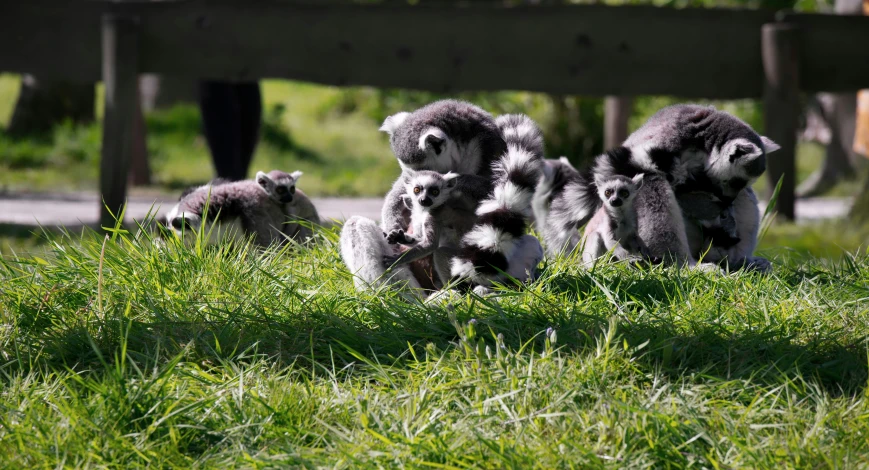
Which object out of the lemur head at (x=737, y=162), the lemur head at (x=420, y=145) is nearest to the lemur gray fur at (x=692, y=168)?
the lemur head at (x=737, y=162)

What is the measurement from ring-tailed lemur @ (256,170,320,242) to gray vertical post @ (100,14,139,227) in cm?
250

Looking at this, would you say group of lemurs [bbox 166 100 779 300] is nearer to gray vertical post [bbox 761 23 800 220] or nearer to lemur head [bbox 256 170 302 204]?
lemur head [bbox 256 170 302 204]

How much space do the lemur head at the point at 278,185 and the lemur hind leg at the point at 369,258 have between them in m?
0.96

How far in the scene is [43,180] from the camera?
10914 millimetres

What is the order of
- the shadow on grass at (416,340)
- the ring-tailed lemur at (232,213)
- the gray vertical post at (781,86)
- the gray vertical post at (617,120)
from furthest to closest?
the gray vertical post at (617,120)
the gray vertical post at (781,86)
the ring-tailed lemur at (232,213)
the shadow on grass at (416,340)

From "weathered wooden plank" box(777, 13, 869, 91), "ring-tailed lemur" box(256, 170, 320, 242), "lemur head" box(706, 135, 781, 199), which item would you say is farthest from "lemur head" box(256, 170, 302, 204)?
"weathered wooden plank" box(777, 13, 869, 91)

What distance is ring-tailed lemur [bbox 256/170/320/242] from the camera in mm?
4230

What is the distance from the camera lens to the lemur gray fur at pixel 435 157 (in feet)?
10.9

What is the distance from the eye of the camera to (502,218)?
317 cm

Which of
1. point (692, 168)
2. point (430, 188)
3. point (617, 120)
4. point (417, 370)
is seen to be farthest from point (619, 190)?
point (617, 120)

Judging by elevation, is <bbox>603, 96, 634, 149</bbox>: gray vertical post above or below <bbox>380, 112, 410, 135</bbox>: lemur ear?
below

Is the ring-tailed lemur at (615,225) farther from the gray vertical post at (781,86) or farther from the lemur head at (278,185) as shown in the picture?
the gray vertical post at (781,86)

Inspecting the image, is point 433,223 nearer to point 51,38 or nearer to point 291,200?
point 291,200

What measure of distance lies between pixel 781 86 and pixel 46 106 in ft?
35.8
